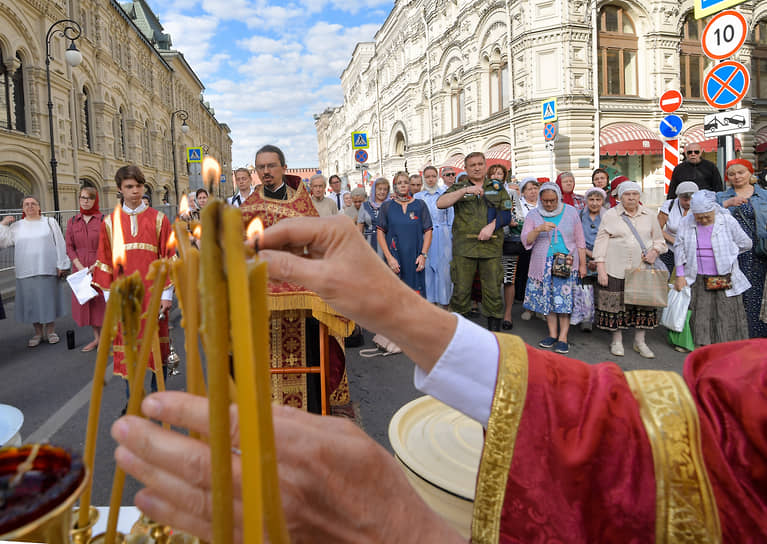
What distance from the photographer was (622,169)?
22.0m

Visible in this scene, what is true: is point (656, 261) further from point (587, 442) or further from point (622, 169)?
point (622, 169)

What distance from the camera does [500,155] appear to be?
910 inches

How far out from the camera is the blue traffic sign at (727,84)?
622 centimetres

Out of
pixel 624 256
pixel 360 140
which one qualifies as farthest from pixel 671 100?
pixel 360 140

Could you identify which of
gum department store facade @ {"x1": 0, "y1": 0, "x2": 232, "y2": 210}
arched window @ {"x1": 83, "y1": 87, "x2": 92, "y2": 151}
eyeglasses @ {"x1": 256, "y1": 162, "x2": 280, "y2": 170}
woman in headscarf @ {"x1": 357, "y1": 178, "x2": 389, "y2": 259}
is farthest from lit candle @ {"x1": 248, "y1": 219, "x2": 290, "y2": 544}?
arched window @ {"x1": 83, "y1": 87, "x2": 92, "y2": 151}

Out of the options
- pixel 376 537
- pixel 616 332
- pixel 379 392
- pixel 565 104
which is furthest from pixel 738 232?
pixel 565 104

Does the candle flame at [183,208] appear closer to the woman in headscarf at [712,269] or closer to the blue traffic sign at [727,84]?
the woman in headscarf at [712,269]

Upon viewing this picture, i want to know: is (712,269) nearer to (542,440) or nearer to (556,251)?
(556,251)

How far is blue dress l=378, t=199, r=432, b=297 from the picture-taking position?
636 cm

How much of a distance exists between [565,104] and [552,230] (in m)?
17.0

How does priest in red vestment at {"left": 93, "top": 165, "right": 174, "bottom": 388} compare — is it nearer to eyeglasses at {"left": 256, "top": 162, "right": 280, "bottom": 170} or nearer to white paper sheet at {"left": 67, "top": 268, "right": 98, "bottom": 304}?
white paper sheet at {"left": 67, "top": 268, "right": 98, "bottom": 304}

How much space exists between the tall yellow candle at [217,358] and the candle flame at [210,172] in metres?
0.17

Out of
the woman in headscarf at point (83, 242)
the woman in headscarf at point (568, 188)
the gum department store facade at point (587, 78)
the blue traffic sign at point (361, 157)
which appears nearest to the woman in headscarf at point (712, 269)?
the woman in headscarf at point (568, 188)

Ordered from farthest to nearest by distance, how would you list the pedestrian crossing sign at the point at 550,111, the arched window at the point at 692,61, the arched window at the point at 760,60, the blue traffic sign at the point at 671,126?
the arched window at the point at 760,60 < the arched window at the point at 692,61 < the pedestrian crossing sign at the point at 550,111 < the blue traffic sign at the point at 671,126
